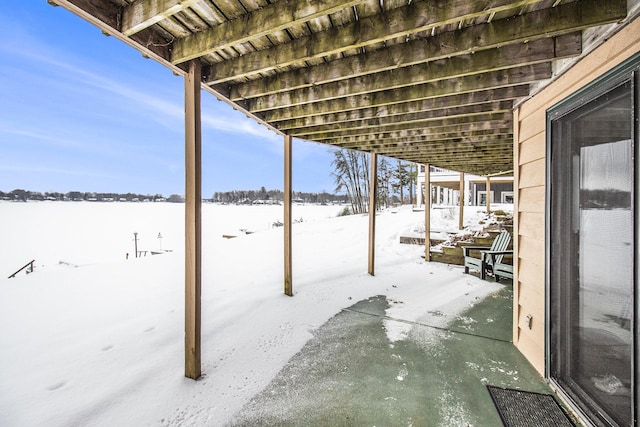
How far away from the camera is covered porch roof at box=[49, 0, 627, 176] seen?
1.48m

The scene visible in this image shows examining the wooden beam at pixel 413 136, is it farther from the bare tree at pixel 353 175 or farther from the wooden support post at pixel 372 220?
the bare tree at pixel 353 175

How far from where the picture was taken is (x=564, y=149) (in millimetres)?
1805

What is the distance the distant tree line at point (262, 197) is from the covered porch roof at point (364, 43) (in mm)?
22787

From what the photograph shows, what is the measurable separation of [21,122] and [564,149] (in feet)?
100

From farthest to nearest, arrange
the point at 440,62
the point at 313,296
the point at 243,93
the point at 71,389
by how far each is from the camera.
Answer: the point at 313,296 → the point at 243,93 → the point at 440,62 → the point at 71,389

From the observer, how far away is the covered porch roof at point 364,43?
4.84 ft

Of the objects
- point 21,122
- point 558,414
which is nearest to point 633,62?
point 558,414

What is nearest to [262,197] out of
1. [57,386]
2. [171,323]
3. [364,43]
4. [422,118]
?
[171,323]

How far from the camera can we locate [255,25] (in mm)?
1617

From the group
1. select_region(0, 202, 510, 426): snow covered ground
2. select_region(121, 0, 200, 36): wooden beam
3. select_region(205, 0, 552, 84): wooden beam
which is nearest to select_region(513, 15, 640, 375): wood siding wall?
select_region(205, 0, 552, 84): wooden beam

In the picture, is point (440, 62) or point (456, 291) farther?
point (456, 291)

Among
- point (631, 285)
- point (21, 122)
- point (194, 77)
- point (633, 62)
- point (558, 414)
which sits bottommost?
point (558, 414)

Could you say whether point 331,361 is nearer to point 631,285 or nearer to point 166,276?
point 631,285

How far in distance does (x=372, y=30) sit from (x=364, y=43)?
8 cm
